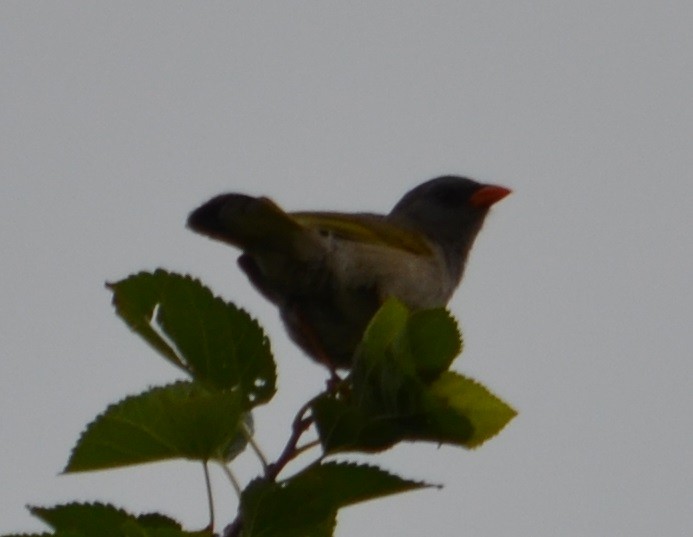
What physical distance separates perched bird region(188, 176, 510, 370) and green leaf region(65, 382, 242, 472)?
5.46 ft

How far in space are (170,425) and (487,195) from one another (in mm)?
4610

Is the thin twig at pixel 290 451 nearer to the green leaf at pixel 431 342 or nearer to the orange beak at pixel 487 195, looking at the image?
the green leaf at pixel 431 342

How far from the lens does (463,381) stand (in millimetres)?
3023

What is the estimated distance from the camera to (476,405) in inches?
119

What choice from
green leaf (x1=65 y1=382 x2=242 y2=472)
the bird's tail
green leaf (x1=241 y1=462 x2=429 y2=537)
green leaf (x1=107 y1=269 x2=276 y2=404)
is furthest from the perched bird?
green leaf (x1=241 y1=462 x2=429 y2=537)

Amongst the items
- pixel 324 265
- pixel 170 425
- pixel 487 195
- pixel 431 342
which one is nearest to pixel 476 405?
pixel 431 342

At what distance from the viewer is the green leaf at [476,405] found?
2951 mm

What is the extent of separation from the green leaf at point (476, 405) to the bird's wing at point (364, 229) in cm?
196

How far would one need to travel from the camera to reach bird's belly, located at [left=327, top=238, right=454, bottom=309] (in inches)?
203

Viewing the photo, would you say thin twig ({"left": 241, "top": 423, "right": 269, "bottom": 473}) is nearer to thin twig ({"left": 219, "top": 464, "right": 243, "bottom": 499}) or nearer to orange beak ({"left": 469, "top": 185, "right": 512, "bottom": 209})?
thin twig ({"left": 219, "top": 464, "right": 243, "bottom": 499})

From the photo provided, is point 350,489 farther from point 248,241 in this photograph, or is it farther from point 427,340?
point 248,241

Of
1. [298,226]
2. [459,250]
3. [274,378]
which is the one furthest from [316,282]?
[274,378]

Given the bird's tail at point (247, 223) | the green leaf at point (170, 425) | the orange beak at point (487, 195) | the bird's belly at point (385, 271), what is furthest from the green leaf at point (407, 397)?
the orange beak at point (487, 195)

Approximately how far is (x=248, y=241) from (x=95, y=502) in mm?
2325
